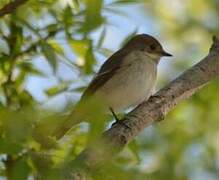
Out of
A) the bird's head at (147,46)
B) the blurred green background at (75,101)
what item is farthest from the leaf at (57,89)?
the bird's head at (147,46)

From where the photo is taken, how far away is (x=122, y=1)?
2707 mm

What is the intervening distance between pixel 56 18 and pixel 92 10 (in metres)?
1.07

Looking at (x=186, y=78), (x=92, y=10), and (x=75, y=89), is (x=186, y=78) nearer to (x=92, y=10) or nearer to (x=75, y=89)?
(x=75, y=89)

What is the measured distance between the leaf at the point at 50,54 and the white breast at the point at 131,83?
111 cm

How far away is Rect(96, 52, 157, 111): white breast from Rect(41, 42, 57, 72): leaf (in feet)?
3.63

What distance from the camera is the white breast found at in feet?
12.8

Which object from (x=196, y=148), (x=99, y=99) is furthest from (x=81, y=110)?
(x=196, y=148)

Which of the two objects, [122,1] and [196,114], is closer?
[122,1]

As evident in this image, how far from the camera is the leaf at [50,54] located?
255 centimetres

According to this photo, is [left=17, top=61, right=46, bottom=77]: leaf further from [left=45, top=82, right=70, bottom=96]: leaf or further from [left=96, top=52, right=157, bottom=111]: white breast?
[left=96, top=52, right=157, bottom=111]: white breast

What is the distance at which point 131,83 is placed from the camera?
4.01m

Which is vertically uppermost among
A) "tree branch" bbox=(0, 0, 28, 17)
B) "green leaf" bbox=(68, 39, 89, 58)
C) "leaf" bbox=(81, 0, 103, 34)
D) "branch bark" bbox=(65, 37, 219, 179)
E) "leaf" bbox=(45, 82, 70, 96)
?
"leaf" bbox=(81, 0, 103, 34)

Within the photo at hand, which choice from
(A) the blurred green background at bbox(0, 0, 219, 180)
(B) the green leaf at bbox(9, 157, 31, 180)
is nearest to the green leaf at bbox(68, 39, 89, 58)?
(A) the blurred green background at bbox(0, 0, 219, 180)

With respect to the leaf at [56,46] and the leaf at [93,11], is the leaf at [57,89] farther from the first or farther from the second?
the leaf at [93,11]
